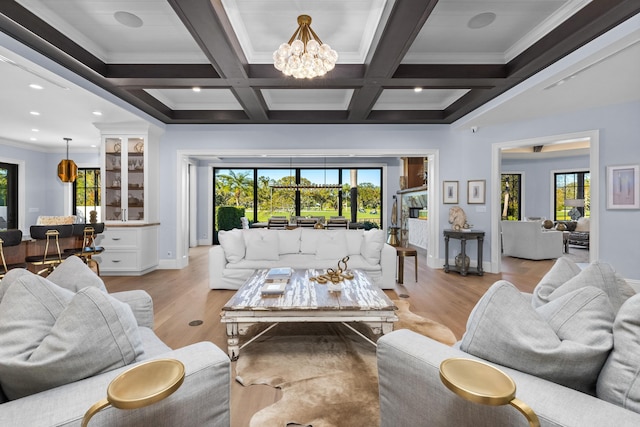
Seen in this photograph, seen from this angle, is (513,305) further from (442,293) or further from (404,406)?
(442,293)

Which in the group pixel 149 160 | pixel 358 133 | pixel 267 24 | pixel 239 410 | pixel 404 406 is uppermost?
pixel 267 24

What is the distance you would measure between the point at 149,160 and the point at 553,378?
6.02 m

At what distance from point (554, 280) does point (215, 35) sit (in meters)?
3.21

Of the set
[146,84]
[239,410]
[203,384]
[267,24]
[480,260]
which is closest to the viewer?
[203,384]

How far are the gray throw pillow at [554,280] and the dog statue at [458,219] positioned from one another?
3979 mm

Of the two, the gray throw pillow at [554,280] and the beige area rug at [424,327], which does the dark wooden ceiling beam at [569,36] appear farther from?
the beige area rug at [424,327]

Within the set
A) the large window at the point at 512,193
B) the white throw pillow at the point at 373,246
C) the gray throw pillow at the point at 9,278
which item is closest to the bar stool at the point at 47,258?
the gray throw pillow at the point at 9,278

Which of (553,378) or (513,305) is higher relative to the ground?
(513,305)

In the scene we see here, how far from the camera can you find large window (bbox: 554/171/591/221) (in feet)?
29.6

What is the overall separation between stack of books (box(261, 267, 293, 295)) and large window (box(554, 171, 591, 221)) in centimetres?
954

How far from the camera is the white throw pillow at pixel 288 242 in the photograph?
439 cm

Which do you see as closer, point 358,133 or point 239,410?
point 239,410

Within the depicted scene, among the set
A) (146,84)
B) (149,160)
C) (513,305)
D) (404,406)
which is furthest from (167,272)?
(513,305)

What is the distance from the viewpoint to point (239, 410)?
1681mm
